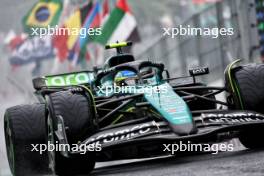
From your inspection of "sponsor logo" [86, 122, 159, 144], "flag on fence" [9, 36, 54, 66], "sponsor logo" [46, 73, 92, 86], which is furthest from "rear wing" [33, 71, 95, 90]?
"flag on fence" [9, 36, 54, 66]

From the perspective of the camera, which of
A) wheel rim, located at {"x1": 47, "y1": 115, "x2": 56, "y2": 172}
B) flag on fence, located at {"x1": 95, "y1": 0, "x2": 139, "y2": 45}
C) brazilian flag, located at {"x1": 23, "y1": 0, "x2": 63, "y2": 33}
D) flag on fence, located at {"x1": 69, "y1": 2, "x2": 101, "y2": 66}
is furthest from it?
brazilian flag, located at {"x1": 23, "y1": 0, "x2": 63, "y2": 33}

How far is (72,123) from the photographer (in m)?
9.14

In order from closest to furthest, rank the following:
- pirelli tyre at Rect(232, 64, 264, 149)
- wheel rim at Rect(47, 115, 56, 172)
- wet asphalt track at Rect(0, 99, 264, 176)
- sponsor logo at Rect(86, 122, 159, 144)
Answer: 1. wet asphalt track at Rect(0, 99, 264, 176)
2. sponsor logo at Rect(86, 122, 159, 144)
3. wheel rim at Rect(47, 115, 56, 172)
4. pirelli tyre at Rect(232, 64, 264, 149)

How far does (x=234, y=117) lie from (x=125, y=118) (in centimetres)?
147

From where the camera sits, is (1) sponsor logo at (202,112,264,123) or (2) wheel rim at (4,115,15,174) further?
(2) wheel rim at (4,115,15,174)

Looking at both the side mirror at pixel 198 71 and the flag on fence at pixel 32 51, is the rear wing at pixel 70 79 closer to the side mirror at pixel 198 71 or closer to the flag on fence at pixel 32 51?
the side mirror at pixel 198 71

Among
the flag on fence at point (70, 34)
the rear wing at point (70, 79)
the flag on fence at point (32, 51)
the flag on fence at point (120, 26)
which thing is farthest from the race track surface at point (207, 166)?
the flag on fence at point (32, 51)

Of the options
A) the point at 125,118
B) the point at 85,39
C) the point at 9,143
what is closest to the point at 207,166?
the point at 125,118

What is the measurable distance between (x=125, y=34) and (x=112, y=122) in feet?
48.9

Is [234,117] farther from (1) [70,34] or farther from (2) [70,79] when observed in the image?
(1) [70,34]

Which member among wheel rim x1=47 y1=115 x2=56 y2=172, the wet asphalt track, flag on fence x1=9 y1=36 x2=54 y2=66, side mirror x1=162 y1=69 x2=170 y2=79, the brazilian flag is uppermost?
the brazilian flag

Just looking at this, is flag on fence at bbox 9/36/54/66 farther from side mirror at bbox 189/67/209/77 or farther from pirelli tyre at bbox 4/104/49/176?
side mirror at bbox 189/67/209/77

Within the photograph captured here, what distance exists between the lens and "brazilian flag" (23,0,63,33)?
98.6ft

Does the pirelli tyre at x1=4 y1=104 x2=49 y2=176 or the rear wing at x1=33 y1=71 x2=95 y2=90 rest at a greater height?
the rear wing at x1=33 y1=71 x2=95 y2=90
